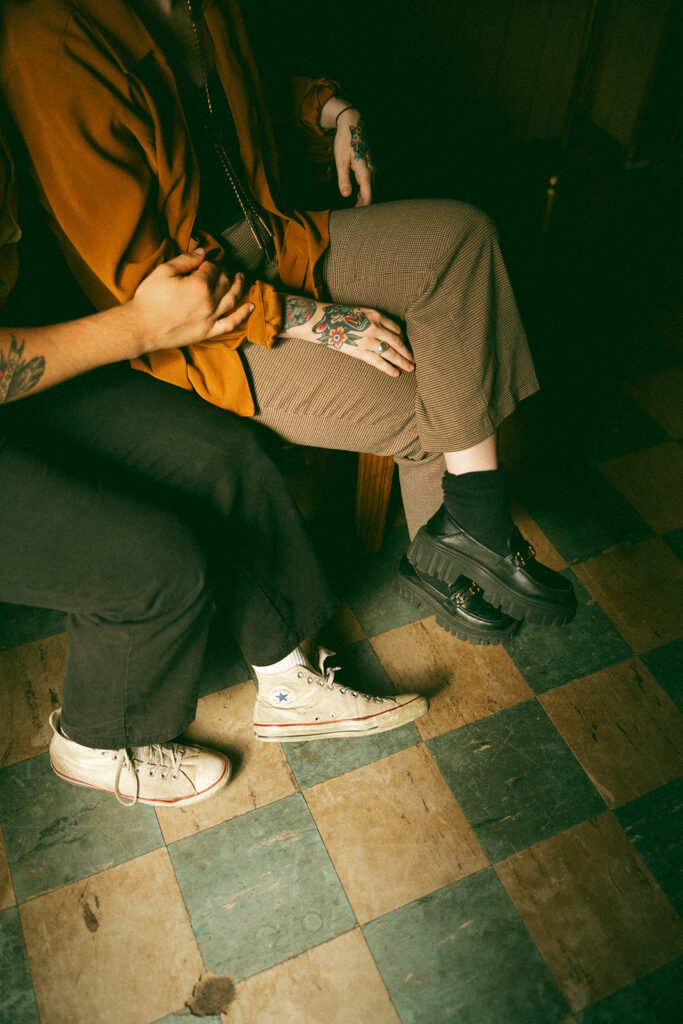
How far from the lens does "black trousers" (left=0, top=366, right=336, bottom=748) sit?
100 centimetres

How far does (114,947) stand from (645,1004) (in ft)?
2.80

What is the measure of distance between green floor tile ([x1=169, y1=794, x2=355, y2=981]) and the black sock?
1.97 ft

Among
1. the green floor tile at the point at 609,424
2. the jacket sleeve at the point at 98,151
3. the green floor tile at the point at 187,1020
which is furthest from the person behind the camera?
the green floor tile at the point at 609,424

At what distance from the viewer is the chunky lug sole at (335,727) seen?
4.35 ft

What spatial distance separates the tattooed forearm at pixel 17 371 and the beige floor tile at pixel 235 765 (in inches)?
29.1

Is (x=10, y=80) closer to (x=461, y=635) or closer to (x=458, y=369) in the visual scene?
(x=458, y=369)

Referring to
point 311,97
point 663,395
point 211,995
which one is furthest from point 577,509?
point 211,995

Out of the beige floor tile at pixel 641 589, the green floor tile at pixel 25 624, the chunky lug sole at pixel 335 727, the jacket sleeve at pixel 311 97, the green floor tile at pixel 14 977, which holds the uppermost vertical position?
the jacket sleeve at pixel 311 97

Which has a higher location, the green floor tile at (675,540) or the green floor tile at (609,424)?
the green floor tile at (609,424)

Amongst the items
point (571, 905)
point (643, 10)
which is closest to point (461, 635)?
point (571, 905)

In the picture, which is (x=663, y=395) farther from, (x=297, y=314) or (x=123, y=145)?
(x=123, y=145)

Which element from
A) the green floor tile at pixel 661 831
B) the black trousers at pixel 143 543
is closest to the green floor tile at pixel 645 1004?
the green floor tile at pixel 661 831

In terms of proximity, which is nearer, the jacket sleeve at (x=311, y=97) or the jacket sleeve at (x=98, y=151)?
the jacket sleeve at (x=98, y=151)

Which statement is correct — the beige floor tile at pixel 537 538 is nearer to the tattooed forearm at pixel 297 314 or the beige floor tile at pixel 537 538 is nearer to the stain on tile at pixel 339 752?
the stain on tile at pixel 339 752
